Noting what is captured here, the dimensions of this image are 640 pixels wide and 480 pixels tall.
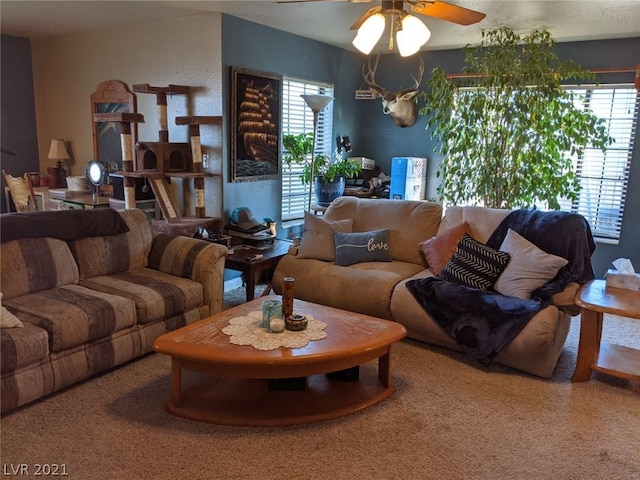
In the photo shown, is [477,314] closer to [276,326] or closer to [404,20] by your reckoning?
[276,326]

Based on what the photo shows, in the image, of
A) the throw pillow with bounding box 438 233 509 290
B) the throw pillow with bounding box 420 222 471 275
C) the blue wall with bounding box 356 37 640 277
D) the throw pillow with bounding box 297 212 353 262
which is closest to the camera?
the throw pillow with bounding box 438 233 509 290

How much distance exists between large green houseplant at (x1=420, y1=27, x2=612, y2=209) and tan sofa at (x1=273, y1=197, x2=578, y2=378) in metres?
0.71

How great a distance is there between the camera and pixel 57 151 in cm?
529

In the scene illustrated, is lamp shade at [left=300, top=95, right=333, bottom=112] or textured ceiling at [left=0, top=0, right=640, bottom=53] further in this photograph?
lamp shade at [left=300, top=95, right=333, bottom=112]

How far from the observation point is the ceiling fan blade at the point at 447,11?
260 centimetres

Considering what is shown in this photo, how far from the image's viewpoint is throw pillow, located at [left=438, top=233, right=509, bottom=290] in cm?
332

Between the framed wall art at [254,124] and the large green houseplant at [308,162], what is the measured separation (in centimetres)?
22

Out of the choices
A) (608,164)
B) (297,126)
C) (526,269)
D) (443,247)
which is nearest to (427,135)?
(297,126)

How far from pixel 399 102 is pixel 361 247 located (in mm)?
2177

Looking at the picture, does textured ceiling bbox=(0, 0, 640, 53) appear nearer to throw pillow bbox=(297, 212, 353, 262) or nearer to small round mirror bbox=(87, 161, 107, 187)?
small round mirror bbox=(87, 161, 107, 187)

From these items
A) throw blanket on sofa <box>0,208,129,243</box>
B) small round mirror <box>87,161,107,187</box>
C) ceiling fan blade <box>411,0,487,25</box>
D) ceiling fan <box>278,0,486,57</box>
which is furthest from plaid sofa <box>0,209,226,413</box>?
ceiling fan blade <box>411,0,487,25</box>

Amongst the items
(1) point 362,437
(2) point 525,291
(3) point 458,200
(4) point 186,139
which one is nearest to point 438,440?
(1) point 362,437

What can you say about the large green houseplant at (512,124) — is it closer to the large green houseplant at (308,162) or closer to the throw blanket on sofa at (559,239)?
the throw blanket on sofa at (559,239)

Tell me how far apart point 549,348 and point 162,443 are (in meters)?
2.09
